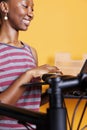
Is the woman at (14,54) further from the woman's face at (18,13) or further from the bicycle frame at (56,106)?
the bicycle frame at (56,106)

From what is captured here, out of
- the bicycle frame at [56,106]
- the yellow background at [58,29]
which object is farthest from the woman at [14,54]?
the yellow background at [58,29]

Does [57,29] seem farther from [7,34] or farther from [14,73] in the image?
[14,73]

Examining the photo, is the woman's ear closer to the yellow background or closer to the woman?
the woman

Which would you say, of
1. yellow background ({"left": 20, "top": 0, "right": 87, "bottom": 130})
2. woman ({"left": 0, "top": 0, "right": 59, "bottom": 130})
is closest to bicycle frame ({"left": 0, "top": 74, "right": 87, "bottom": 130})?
woman ({"left": 0, "top": 0, "right": 59, "bottom": 130})

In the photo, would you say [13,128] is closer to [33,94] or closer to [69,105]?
[33,94]

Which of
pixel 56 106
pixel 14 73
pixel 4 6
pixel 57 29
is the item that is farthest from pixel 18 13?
pixel 57 29

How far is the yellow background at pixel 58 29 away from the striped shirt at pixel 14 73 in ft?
2.22

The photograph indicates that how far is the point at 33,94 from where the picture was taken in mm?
710

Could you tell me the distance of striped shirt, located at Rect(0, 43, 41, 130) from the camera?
2.25 feet

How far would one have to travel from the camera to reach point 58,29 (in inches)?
60.1

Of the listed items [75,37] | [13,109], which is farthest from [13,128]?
[75,37]

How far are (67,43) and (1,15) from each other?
0.80 metres

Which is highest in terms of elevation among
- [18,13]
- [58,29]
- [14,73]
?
[18,13]

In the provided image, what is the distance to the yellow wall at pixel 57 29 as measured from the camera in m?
1.47
